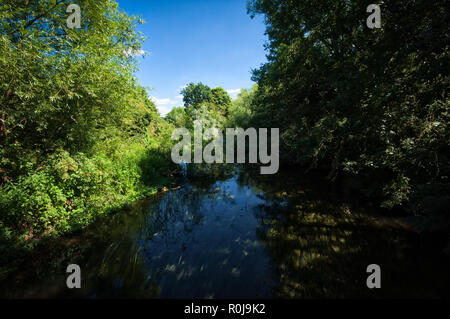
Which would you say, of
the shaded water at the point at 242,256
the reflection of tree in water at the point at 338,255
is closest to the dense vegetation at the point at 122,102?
the shaded water at the point at 242,256

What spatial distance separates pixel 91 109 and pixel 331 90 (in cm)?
1261

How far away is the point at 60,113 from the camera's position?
6.23 metres

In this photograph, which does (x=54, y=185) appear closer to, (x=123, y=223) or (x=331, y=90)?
(x=123, y=223)

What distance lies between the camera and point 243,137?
26.3m

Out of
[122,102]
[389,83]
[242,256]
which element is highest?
A: [122,102]

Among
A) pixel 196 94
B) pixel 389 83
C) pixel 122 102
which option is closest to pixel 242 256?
pixel 389 83

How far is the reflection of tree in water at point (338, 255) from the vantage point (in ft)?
11.8

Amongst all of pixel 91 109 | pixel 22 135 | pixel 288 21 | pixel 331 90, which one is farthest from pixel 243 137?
pixel 22 135

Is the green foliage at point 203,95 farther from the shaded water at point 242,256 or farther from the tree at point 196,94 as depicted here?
the shaded water at point 242,256

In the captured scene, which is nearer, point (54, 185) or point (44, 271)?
point (44, 271)

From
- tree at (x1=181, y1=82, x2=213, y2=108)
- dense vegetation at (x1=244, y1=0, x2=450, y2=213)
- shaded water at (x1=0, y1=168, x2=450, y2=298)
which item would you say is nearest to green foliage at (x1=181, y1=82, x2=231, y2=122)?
tree at (x1=181, y1=82, x2=213, y2=108)

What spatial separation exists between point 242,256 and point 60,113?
8.46m

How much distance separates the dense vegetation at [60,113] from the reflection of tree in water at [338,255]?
23.1 feet

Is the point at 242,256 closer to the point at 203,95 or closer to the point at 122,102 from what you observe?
the point at 122,102
